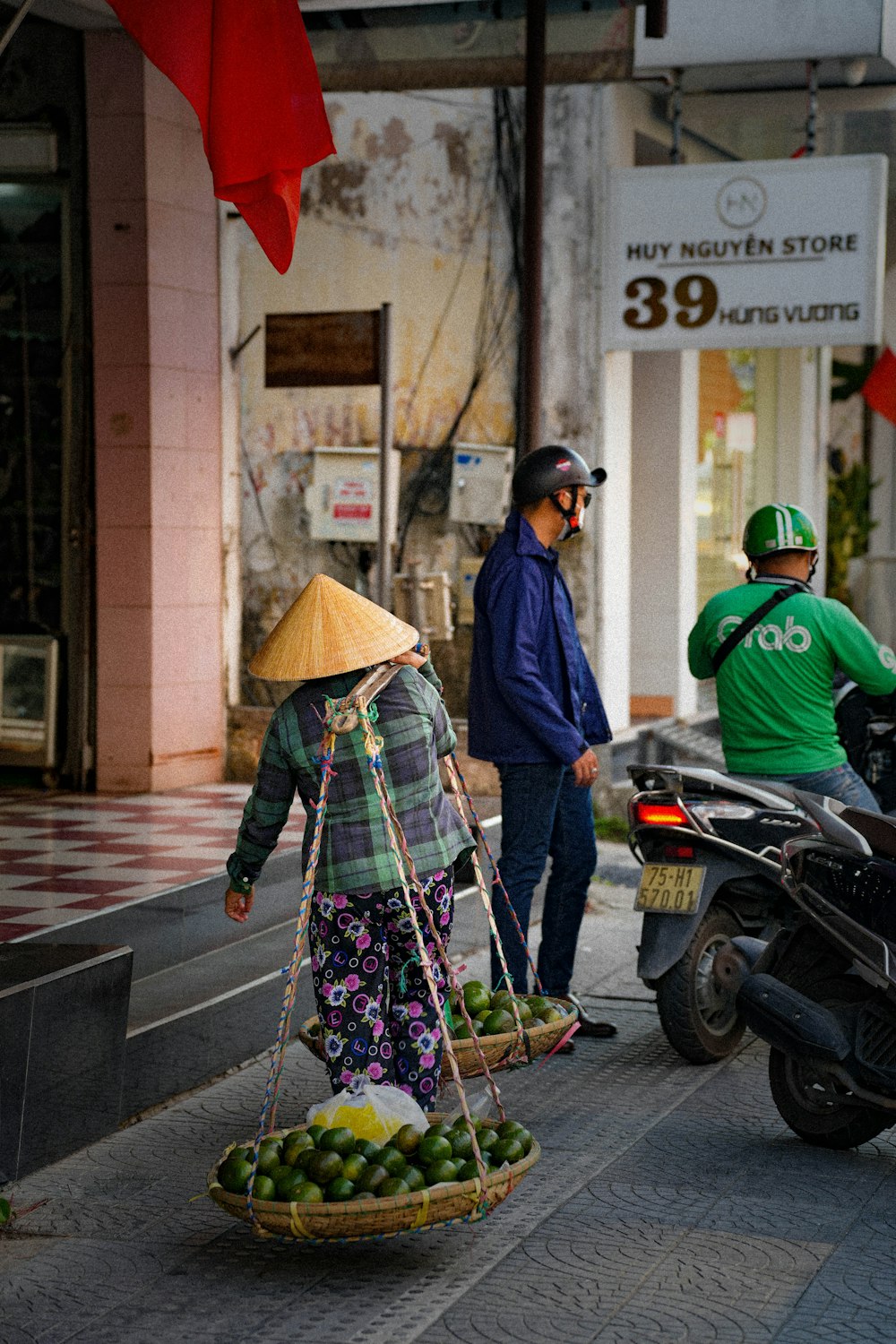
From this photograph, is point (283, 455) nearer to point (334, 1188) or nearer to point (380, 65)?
point (380, 65)

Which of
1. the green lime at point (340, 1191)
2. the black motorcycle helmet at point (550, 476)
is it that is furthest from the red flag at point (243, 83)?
the green lime at point (340, 1191)

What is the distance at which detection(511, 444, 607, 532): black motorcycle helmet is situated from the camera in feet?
20.5

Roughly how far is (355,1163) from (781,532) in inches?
119

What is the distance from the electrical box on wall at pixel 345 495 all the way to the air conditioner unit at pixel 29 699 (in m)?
1.94

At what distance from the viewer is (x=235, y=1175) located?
404 cm

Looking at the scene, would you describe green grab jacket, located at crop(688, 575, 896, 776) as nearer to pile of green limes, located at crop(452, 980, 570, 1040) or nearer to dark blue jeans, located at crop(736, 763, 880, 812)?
dark blue jeans, located at crop(736, 763, 880, 812)

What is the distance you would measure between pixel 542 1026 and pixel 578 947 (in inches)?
127

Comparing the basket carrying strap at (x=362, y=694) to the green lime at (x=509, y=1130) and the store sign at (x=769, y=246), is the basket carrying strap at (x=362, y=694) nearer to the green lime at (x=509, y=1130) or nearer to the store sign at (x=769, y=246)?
the green lime at (x=509, y=1130)

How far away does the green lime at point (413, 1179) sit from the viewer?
398 cm

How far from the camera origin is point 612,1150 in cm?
514

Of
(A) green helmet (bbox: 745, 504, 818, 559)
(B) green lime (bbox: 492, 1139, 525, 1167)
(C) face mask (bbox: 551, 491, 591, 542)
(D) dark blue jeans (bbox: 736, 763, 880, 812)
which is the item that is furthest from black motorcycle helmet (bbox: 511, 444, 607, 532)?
(B) green lime (bbox: 492, 1139, 525, 1167)

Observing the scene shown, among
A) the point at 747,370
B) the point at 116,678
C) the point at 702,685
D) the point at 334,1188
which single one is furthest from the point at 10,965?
the point at 747,370

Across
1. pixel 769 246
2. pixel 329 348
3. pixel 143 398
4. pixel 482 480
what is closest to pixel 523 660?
pixel 329 348

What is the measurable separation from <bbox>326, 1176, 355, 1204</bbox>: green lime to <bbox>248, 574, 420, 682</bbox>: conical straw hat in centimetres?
127
